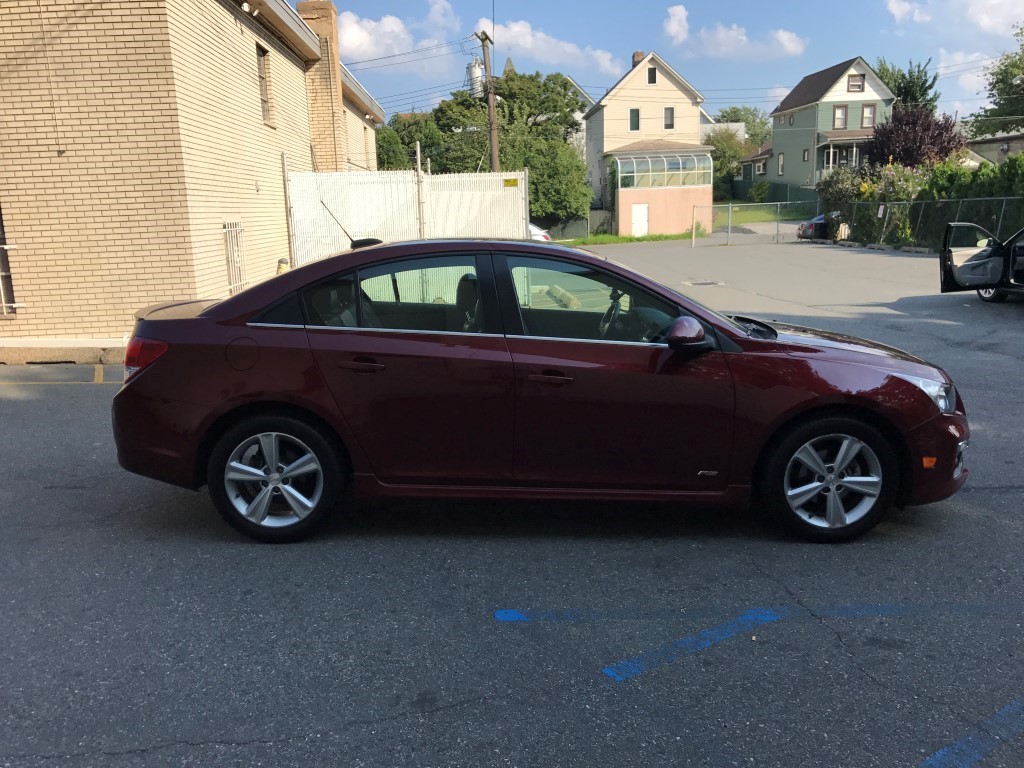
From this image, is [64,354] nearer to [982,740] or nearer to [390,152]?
[982,740]

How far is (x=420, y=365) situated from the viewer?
172 inches

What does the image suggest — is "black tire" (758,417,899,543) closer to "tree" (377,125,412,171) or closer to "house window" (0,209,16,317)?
"house window" (0,209,16,317)

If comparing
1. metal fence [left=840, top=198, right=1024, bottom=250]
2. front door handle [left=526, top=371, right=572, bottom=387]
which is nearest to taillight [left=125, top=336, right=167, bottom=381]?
front door handle [left=526, top=371, right=572, bottom=387]

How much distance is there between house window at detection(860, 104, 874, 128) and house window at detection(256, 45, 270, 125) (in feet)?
193

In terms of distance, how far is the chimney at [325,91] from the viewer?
19172 millimetres

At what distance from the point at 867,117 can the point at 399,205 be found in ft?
195

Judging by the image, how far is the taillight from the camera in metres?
4.48

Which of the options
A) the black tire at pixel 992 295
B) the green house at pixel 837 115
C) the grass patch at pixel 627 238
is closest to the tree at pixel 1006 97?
the green house at pixel 837 115

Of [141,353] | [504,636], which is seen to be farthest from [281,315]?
[504,636]

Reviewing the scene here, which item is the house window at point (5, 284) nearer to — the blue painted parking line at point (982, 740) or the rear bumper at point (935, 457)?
the rear bumper at point (935, 457)

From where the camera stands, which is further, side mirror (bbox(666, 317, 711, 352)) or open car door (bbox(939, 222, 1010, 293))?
open car door (bbox(939, 222, 1010, 293))

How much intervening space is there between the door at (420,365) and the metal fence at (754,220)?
41362 millimetres

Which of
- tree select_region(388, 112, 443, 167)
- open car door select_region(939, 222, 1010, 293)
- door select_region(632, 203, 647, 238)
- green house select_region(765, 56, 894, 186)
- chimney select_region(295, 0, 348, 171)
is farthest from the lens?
green house select_region(765, 56, 894, 186)

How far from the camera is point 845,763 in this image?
2.74 metres
